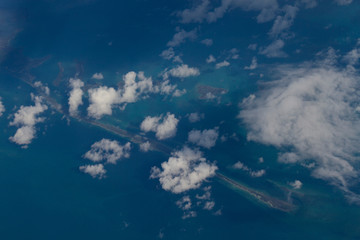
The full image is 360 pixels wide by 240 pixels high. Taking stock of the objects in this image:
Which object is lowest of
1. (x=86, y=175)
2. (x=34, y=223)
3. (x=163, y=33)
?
(x=34, y=223)

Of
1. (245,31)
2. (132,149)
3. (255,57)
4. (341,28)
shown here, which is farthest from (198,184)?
(341,28)

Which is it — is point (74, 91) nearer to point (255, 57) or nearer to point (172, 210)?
point (172, 210)

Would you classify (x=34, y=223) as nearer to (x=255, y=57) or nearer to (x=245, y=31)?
(x=255, y=57)

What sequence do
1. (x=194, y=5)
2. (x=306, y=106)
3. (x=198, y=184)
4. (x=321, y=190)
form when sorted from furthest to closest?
(x=194, y=5)
(x=306, y=106)
(x=198, y=184)
(x=321, y=190)

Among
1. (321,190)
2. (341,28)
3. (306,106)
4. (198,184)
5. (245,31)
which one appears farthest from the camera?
(245,31)

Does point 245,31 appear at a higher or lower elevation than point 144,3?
lower

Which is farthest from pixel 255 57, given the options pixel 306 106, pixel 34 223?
pixel 34 223

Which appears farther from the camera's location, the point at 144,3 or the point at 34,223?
the point at 144,3
